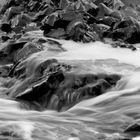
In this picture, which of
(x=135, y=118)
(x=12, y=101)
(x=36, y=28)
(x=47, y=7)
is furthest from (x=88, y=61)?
(x=47, y=7)

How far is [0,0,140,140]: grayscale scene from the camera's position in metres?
7.40

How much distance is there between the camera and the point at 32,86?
10.3 metres

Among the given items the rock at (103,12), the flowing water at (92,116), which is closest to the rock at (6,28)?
the rock at (103,12)

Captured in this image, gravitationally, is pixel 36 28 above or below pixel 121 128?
below

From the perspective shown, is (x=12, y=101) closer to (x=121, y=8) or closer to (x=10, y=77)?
(x=10, y=77)

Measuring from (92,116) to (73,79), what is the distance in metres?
1.74

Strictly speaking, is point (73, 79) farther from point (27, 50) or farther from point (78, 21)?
point (78, 21)

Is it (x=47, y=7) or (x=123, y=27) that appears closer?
(x=123, y=27)

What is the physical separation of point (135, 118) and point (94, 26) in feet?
26.0

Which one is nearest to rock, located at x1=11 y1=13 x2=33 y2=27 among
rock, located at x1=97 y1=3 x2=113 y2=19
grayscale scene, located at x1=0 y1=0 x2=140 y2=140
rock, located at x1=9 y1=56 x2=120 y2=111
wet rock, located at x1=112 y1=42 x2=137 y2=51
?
grayscale scene, located at x1=0 y1=0 x2=140 y2=140

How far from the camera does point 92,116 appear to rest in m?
8.45

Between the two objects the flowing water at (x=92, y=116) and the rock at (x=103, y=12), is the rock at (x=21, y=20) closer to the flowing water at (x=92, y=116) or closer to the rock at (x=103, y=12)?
the rock at (x=103, y=12)

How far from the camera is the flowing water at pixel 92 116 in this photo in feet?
22.9

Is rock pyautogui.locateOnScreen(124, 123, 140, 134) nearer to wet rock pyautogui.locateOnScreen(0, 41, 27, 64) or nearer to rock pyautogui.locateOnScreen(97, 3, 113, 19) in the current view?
wet rock pyautogui.locateOnScreen(0, 41, 27, 64)
